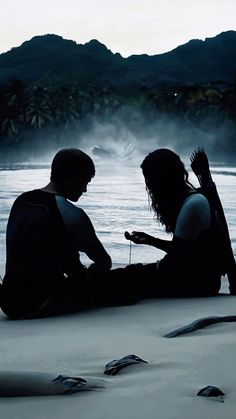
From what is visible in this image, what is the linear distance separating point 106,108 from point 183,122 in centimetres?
1700

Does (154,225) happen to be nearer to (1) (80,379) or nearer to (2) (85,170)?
(2) (85,170)

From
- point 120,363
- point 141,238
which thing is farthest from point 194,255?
point 120,363

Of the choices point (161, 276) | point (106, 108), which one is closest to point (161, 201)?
point (161, 276)

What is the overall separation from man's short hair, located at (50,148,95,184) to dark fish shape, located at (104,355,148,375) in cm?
144

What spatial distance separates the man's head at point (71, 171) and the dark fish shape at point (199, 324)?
1.00 meters

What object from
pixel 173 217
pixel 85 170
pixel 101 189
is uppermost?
pixel 85 170

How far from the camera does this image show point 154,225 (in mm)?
13828

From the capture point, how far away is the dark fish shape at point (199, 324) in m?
3.98

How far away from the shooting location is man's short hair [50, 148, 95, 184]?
451cm

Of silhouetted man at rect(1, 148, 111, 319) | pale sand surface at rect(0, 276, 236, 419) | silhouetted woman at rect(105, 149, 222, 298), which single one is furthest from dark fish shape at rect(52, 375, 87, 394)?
silhouetted woman at rect(105, 149, 222, 298)

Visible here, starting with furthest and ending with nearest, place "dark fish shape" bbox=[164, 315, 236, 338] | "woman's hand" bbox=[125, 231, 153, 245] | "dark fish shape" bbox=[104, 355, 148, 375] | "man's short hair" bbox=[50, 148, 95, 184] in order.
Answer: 1. "woman's hand" bbox=[125, 231, 153, 245]
2. "man's short hair" bbox=[50, 148, 95, 184]
3. "dark fish shape" bbox=[164, 315, 236, 338]
4. "dark fish shape" bbox=[104, 355, 148, 375]

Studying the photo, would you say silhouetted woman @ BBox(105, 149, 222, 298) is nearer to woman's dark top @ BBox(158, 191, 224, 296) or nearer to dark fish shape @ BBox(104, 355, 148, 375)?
woman's dark top @ BBox(158, 191, 224, 296)

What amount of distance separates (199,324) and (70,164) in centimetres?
113

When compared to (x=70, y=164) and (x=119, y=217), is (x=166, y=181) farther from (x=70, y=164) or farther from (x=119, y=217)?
(x=119, y=217)
